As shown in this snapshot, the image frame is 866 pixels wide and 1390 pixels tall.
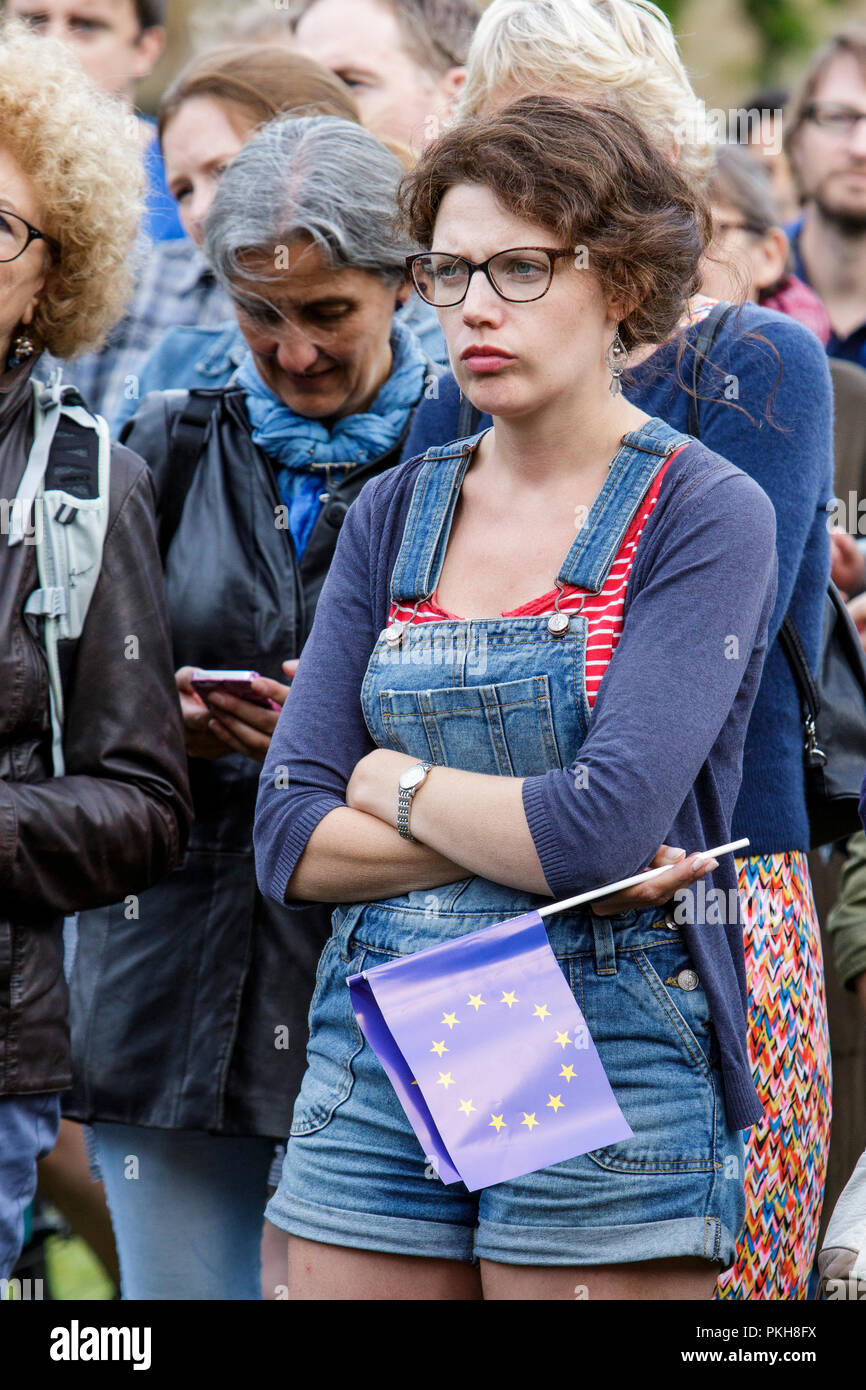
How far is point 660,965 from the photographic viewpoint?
207 cm

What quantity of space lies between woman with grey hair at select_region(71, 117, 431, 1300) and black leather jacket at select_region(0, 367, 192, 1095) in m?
0.29

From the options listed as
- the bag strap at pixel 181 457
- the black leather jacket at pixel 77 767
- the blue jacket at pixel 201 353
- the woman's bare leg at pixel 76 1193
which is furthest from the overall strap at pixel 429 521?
the woman's bare leg at pixel 76 1193

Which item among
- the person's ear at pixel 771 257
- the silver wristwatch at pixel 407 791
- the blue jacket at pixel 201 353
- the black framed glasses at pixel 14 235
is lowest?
the silver wristwatch at pixel 407 791

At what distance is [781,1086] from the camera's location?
2438 millimetres

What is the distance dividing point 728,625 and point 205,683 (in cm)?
106

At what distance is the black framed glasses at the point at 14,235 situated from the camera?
2682mm

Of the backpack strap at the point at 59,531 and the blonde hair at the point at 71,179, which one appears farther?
the blonde hair at the point at 71,179

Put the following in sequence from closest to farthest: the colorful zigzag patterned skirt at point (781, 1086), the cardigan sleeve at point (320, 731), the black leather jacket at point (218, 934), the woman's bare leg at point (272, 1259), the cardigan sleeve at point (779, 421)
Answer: the cardigan sleeve at point (320, 731)
the colorful zigzag patterned skirt at point (781, 1086)
the cardigan sleeve at point (779, 421)
the black leather jacket at point (218, 934)
the woman's bare leg at point (272, 1259)

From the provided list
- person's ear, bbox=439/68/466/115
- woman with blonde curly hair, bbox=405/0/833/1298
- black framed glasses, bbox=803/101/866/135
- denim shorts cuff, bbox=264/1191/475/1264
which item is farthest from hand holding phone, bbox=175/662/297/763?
black framed glasses, bbox=803/101/866/135

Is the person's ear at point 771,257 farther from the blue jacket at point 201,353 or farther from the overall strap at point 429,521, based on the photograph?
the overall strap at point 429,521

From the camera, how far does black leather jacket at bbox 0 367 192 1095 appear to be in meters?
2.48

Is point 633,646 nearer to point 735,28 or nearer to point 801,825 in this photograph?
point 801,825

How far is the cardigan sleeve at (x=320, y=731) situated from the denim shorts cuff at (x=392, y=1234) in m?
0.41
